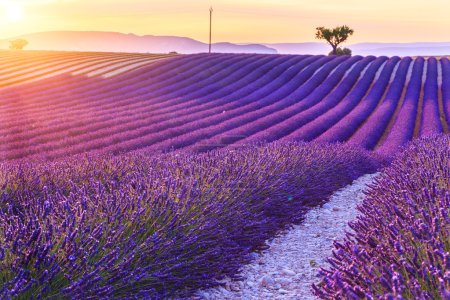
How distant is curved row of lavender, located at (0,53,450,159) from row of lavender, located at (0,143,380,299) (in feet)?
13.7

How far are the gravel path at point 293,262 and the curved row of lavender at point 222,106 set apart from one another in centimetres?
430

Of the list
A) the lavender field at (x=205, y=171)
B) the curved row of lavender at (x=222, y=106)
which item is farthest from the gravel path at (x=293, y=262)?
the curved row of lavender at (x=222, y=106)

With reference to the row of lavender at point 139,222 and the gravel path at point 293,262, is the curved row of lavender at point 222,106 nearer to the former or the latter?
the row of lavender at point 139,222

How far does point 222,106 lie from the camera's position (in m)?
16.9

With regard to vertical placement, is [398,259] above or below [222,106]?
above

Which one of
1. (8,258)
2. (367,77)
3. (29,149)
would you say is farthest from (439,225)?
(367,77)

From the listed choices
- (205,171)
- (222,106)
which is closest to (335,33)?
(222,106)

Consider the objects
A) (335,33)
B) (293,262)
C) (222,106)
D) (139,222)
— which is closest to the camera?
(139,222)

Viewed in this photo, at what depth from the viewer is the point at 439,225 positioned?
10.0 feet

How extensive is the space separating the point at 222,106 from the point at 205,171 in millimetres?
11715

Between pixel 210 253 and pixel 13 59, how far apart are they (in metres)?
31.3

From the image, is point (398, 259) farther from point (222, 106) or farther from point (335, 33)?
point (335, 33)

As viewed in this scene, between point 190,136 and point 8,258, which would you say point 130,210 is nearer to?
point 8,258

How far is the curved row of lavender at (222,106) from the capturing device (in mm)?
11430
